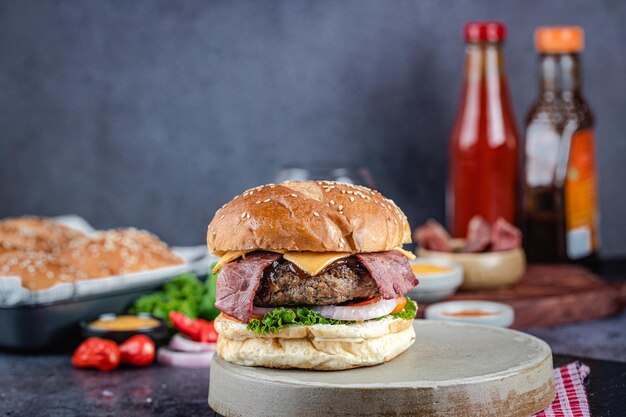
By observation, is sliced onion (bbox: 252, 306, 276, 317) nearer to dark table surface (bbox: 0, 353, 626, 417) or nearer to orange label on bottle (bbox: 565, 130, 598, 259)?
dark table surface (bbox: 0, 353, 626, 417)

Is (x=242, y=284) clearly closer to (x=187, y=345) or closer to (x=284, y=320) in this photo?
(x=284, y=320)

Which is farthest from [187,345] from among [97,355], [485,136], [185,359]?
[485,136]

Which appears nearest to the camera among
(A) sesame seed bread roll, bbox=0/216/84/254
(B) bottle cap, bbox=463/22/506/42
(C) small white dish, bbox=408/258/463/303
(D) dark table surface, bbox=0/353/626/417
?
(D) dark table surface, bbox=0/353/626/417

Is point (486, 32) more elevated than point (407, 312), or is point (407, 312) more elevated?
point (486, 32)

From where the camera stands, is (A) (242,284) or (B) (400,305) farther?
(B) (400,305)

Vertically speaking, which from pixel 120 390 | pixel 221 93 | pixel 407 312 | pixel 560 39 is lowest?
pixel 120 390

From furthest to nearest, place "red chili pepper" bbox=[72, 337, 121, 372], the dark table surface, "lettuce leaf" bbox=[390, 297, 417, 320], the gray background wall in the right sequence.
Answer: the gray background wall
"red chili pepper" bbox=[72, 337, 121, 372]
the dark table surface
"lettuce leaf" bbox=[390, 297, 417, 320]

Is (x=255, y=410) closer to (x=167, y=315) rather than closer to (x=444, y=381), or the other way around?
(x=444, y=381)

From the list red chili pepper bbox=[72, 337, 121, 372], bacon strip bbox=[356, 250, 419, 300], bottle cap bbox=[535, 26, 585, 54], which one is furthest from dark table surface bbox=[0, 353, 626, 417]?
bottle cap bbox=[535, 26, 585, 54]
